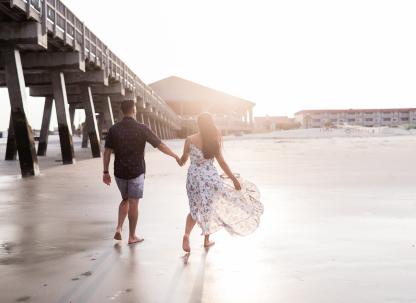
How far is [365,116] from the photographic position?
505 feet

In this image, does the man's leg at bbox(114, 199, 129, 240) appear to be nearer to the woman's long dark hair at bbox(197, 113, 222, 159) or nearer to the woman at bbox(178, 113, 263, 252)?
the woman at bbox(178, 113, 263, 252)

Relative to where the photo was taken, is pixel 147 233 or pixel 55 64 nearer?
pixel 147 233

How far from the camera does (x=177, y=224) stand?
7.00 metres

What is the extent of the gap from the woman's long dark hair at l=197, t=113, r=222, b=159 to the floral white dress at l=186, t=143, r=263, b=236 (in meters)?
0.08

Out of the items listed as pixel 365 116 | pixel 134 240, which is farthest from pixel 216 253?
pixel 365 116

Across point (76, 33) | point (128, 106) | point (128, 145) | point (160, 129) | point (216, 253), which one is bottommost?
point (160, 129)

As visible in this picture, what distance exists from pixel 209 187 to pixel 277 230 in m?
1.39

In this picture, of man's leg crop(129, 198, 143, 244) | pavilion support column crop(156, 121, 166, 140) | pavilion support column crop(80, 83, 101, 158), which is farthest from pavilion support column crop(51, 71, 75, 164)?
pavilion support column crop(156, 121, 166, 140)

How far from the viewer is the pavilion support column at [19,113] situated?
48.3ft

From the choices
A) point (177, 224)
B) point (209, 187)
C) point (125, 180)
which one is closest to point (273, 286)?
point (209, 187)

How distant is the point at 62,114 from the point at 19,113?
536 centimetres

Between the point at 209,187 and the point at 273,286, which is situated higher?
the point at 209,187

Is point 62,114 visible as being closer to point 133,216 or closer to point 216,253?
point 133,216

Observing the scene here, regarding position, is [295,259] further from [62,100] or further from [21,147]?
[62,100]
